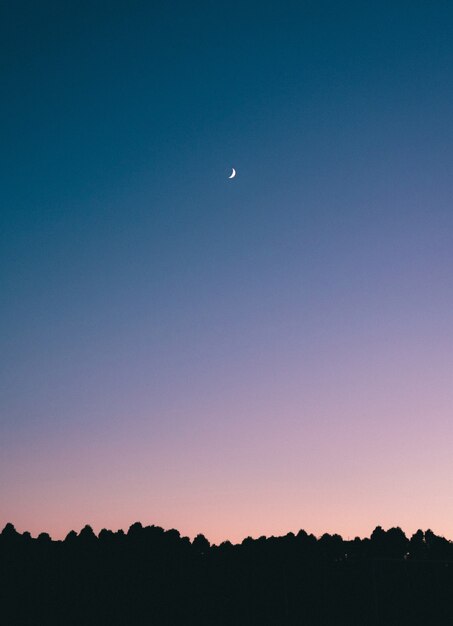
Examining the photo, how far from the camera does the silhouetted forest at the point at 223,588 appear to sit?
1816 centimetres

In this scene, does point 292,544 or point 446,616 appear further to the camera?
point 292,544

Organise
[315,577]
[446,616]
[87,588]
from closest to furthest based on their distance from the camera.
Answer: [446,616] → [315,577] → [87,588]

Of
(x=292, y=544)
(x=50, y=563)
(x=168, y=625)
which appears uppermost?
(x=292, y=544)

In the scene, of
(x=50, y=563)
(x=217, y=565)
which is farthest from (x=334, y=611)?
(x=50, y=563)

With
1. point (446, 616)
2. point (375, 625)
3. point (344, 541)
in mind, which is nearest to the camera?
point (375, 625)

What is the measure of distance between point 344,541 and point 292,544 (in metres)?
3.59

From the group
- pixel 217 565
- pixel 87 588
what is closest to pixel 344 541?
pixel 217 565

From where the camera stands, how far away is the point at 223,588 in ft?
80.8

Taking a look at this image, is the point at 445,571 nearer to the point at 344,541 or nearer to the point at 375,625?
the point at 375,625

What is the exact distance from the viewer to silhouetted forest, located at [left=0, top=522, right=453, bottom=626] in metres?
18.2

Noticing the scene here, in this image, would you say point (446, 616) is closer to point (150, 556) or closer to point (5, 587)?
point (150, 556)

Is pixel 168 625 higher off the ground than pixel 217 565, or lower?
lower

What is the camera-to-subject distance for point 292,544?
36.3m

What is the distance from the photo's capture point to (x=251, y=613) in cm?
2181
